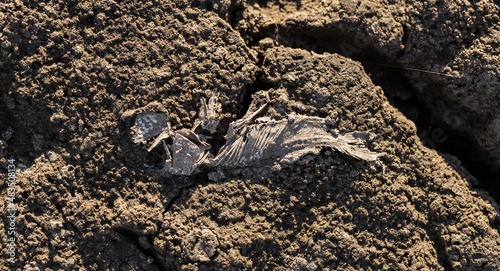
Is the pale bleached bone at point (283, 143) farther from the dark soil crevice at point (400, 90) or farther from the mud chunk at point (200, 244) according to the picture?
the dark soil crevice at point (400, 90)

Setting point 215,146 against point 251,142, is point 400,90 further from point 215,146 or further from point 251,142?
point 215,146

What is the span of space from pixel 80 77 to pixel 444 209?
1.56m

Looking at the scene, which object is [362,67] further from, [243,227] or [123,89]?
[123,89]

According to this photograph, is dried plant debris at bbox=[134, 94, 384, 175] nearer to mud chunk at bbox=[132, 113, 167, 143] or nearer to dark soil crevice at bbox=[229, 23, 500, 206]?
mud chunk at bbox=[132, 113, 167, 143]

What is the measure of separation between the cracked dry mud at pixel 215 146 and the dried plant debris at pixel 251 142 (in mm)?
35

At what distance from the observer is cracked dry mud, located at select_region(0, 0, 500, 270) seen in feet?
5.55

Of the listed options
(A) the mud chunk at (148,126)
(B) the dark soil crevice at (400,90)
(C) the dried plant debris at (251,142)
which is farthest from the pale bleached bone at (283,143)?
(B) the dark soil crevice at (400,90)

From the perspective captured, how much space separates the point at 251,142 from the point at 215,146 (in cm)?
15

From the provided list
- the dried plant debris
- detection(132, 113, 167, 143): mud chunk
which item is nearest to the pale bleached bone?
the dried plant debris

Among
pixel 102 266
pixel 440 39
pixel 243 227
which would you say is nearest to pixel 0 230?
pixel 102 266

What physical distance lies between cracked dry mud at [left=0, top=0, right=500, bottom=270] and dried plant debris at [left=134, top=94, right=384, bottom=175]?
1.4 inches

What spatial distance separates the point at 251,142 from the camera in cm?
171

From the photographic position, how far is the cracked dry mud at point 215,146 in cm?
169

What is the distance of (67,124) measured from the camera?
1.72 meters
